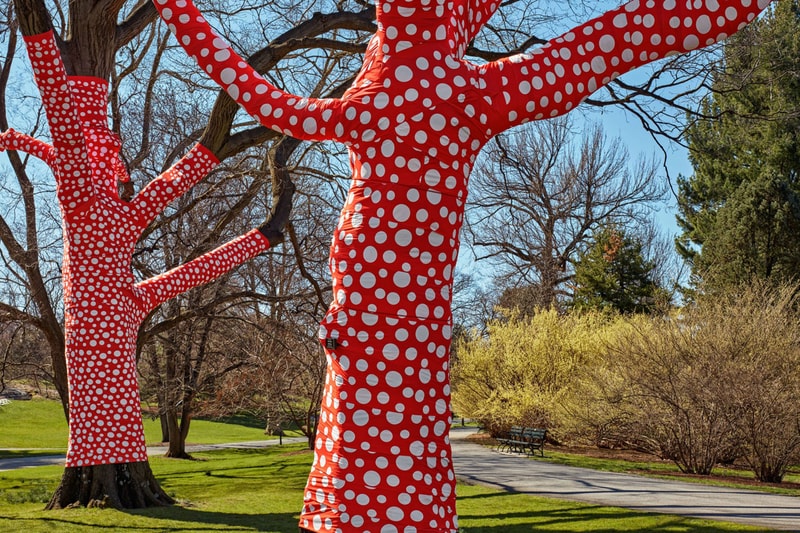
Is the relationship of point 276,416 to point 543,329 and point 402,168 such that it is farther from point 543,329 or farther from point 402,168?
point 402,168

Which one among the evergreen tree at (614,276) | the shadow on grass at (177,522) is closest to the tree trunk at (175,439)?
the shadow on grass at (177,522)

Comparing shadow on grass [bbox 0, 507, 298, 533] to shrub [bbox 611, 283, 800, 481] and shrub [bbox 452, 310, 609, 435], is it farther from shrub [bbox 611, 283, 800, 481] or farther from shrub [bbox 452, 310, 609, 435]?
shrub [bbox 452, 310, 609, 435]

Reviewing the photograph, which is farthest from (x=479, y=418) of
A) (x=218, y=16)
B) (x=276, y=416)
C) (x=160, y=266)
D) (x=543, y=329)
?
(x=218, y=16)

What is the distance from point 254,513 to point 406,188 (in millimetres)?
8403

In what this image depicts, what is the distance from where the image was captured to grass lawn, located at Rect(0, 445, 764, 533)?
352 inches

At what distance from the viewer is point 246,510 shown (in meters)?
11.0

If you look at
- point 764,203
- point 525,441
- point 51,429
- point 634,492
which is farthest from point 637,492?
point 51,429

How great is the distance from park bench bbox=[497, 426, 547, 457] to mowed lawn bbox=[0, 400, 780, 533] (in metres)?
6.30

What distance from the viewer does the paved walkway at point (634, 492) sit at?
10484 mm

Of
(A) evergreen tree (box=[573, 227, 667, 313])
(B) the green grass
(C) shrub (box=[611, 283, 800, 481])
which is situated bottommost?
(B) the green grass

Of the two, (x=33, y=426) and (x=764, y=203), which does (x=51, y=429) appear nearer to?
(x=33, y=426)

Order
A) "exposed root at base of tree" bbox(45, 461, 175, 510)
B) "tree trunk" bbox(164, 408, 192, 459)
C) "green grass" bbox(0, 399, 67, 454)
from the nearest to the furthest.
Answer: "exposed root at base of tree" bbox(45, 461, 175, 510), "tree trunk" bbox(164, 408, 192, 459), "green grass" bbox(0, 399, 67, 454)

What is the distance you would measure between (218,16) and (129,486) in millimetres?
7363

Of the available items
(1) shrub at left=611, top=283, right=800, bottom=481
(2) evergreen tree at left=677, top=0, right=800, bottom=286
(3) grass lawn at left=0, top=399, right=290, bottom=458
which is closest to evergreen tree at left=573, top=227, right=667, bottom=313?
(2) evergreen tree at left=677, top=0, right=800, bottom=286
